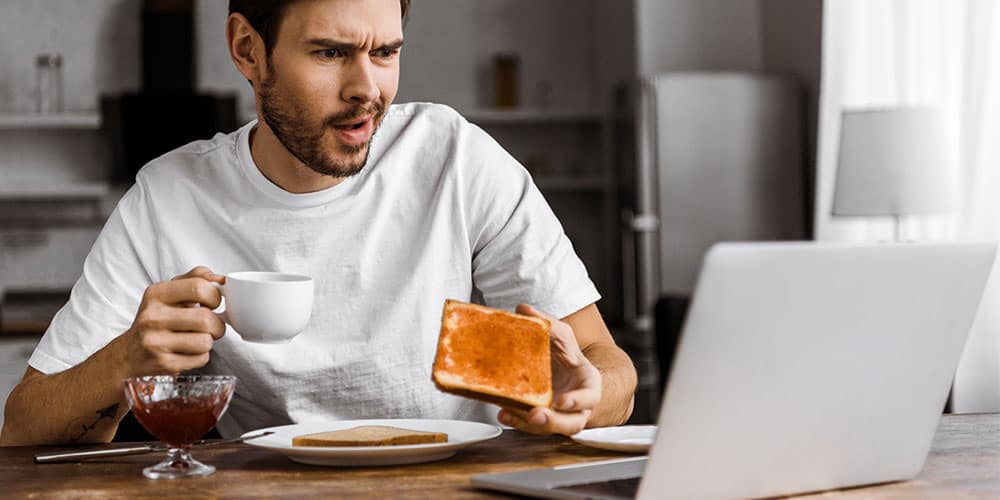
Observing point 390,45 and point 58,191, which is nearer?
point 390,45

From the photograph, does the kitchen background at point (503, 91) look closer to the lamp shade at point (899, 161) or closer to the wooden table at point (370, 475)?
the lamp shade at point (899, 161)

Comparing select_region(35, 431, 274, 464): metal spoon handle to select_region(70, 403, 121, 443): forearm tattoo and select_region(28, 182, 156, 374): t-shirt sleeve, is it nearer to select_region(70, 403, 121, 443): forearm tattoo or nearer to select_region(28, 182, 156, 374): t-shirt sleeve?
select_region(70, 403, 121, 443): forearm tattoo

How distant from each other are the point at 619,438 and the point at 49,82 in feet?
16.0

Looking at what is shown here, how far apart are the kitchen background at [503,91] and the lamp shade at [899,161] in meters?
1.18

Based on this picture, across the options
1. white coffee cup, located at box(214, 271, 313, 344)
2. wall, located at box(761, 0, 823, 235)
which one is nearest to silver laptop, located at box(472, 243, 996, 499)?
white coffee cup, located at box(214, 271, 313, 344)

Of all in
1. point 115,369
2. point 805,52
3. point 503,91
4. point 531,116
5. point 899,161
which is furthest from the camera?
point 503,91

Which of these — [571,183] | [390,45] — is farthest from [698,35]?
[390,45]

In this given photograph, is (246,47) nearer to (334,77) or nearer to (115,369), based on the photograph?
(334,77)

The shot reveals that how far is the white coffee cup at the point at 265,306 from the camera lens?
1.30 meters

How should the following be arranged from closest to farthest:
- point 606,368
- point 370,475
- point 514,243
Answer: point 370,475, point 606,368, point 514,243

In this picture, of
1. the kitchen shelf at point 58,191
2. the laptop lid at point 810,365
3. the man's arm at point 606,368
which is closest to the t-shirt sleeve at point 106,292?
the man's arm at point 606,368

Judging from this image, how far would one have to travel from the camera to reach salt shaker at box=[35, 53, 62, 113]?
5.55 metres

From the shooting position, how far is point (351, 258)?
5.88ft

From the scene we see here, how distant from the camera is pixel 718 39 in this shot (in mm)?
5281
